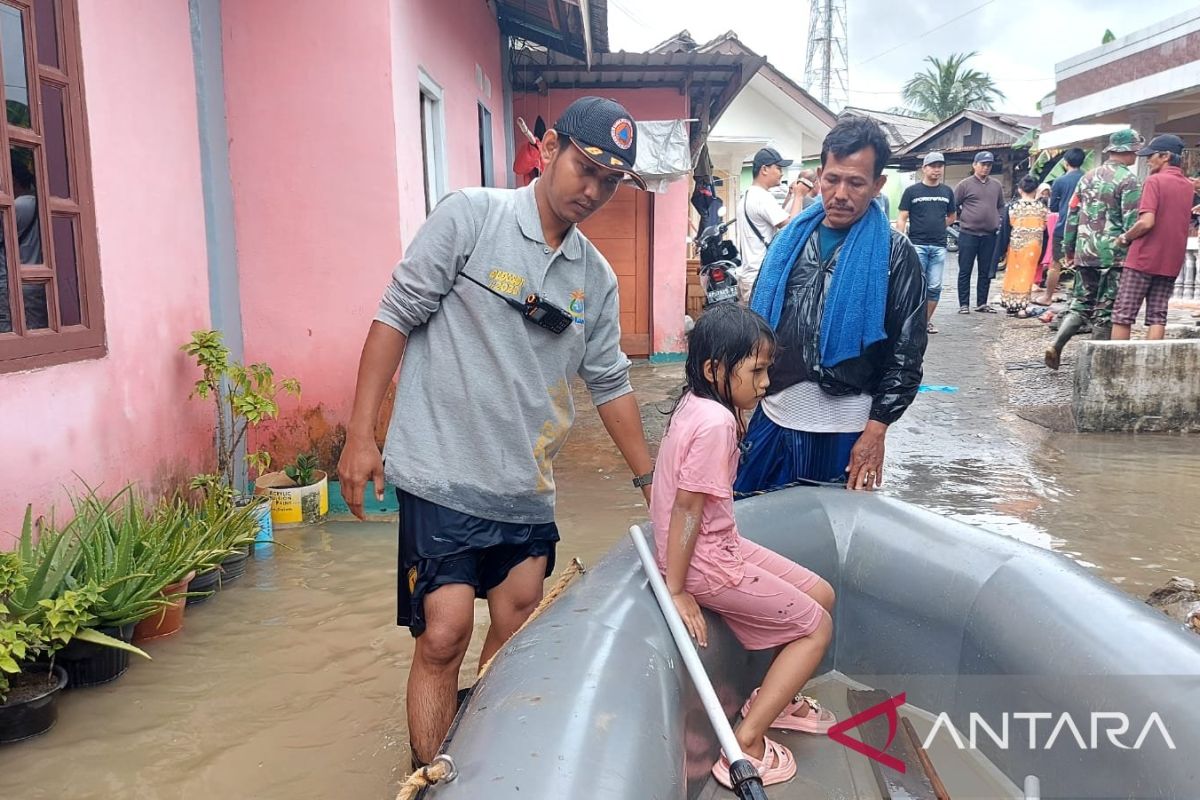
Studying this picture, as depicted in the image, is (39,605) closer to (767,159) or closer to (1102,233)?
(767,159)

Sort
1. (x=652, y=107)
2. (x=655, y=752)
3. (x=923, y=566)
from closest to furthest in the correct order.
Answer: (x=655, y=752), (x=923, y=566), (x=652, y=107)

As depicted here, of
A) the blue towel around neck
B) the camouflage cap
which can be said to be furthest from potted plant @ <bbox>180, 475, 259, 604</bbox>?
the camouflage cap

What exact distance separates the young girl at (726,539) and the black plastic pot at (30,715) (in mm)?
1801

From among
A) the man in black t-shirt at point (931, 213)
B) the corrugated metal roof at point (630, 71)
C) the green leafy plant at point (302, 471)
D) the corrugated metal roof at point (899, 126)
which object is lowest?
the green leafy plant at point (302, 471)

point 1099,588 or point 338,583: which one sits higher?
point 1099,588

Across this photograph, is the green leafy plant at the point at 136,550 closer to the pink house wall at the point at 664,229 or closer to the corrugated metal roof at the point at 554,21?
the corrugated metal roof at the point at 554,21

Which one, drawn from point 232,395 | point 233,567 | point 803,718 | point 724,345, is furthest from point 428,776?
point 232,395

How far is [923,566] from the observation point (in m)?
2.39

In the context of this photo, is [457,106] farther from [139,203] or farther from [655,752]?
[655,752]

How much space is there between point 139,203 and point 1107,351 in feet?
19.0

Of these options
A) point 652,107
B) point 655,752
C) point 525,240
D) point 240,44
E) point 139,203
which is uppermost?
point 652,107

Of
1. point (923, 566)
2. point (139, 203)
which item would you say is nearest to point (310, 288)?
point (139, 203)

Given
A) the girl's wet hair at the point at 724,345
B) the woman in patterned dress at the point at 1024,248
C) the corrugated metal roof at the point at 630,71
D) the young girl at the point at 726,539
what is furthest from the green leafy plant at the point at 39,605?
the woman in patterned dress at the point at 1024,248

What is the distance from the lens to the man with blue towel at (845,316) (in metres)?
2.54
